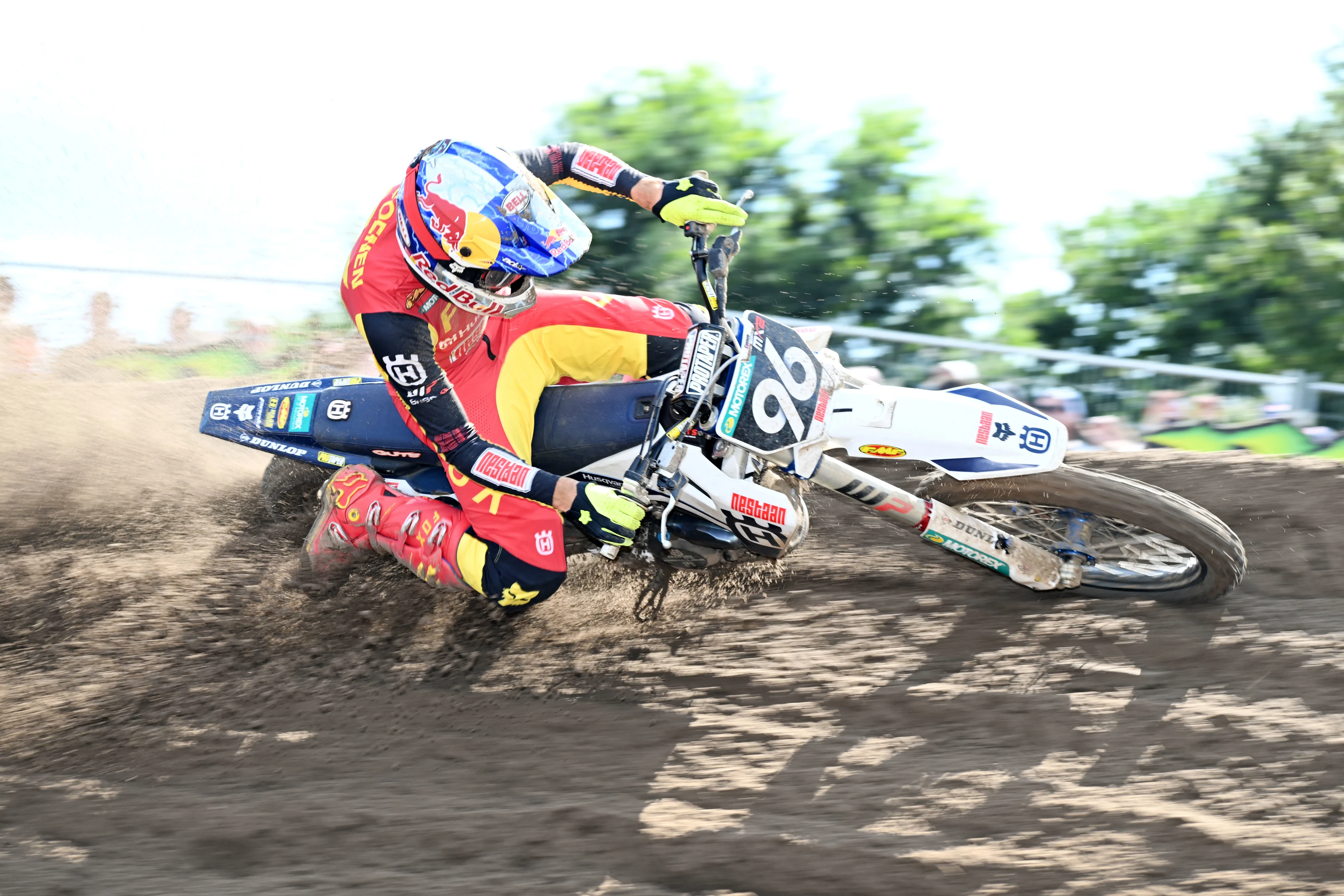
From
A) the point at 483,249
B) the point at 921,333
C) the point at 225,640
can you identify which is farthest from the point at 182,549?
the point at 921,333

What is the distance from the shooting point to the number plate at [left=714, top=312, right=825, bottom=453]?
342 centimetres

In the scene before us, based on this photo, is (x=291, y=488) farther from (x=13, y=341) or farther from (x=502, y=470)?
(x=13, y=341)

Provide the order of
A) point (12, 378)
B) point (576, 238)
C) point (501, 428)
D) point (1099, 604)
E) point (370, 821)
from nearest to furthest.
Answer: point (370, 821)
point (576, 238)
point (501, 428)
point (1099, 604)
point (12, 378)

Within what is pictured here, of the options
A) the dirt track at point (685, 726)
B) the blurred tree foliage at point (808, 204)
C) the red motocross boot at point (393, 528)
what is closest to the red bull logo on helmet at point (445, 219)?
the red motocross boot at point (393, 528)

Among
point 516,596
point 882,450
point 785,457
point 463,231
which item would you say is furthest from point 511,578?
point 882,450

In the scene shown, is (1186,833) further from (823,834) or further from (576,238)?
(576,238)

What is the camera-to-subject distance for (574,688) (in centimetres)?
398

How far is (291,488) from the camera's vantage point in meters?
5.02

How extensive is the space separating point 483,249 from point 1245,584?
3215mm

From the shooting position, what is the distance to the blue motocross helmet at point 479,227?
3.31m

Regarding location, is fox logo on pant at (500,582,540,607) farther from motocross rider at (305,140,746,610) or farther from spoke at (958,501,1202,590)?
spoke at (958,501,1202,590)

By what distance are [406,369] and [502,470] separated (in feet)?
1.47

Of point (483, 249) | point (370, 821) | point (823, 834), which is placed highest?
point (483, 249)

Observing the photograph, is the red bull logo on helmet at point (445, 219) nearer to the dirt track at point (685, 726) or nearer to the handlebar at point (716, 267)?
the handlebar at point (716, 267)
